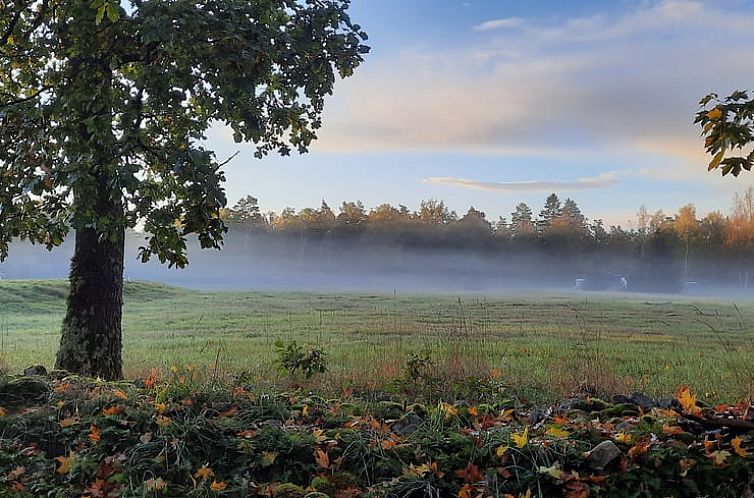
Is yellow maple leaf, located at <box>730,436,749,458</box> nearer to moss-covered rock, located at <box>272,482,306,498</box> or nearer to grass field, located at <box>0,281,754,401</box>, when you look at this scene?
grass field, located at <box>0,281,754,401</box>

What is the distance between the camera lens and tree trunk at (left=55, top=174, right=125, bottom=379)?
7238 millimetres

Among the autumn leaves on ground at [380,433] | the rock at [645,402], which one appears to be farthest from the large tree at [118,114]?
the rock at [645,402]

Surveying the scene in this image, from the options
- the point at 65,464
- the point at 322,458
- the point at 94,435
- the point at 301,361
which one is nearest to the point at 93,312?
the point at 301,361

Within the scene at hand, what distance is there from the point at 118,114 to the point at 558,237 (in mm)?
41928

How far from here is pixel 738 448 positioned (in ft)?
12.1

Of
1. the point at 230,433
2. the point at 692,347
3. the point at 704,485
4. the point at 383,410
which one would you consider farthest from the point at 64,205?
the point at 692,347

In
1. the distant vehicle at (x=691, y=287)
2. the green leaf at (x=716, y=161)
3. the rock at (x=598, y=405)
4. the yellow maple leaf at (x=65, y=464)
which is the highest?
the green leaf at (x=716, y=161)

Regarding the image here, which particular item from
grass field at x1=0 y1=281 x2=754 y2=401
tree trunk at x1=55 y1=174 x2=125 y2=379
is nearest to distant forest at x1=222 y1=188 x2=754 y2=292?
grass field at x1=0 y1=281 x2=754 y2=401

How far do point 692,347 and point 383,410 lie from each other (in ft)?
33.4

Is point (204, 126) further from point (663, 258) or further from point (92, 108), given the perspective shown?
point (663, 258)

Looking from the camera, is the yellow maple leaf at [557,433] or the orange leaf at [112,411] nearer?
the yellow maple leaf at [557,433]

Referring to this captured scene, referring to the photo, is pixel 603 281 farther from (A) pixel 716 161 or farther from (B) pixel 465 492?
(B) pixel 465 492

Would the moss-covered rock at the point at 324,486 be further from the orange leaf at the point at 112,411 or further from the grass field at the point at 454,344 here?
the grass field at the point at 454,344

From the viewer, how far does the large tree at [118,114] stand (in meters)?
5.54
